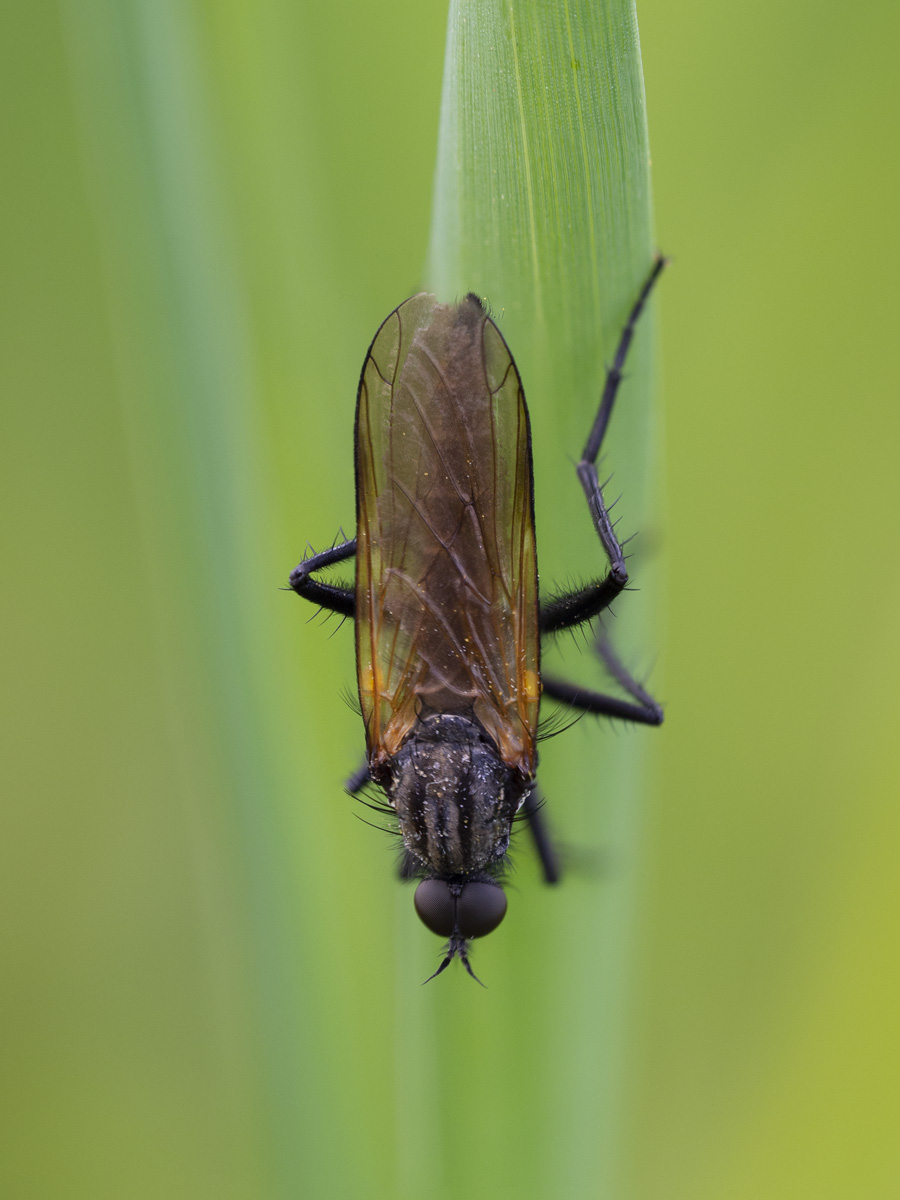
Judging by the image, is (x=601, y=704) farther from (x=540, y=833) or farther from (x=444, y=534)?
(x=444, y=534)

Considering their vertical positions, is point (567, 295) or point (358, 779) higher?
point (567, 295)

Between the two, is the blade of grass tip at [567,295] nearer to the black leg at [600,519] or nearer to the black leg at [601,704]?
the black leg at [600,519]

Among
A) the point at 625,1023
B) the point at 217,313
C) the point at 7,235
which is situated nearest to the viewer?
the point at 217,313

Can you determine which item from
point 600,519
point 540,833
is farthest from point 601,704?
point 600,519

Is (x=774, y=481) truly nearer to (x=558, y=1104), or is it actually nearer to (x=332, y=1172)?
(x=558, y=1104)

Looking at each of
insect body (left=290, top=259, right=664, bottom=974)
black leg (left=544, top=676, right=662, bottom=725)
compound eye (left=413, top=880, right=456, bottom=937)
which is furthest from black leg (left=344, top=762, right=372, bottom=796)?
black leg (left=544, top=676, right=662, bottom=725)

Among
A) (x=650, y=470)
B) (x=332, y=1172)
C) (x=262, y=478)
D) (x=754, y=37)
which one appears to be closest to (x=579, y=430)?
(x=650, y=470)
